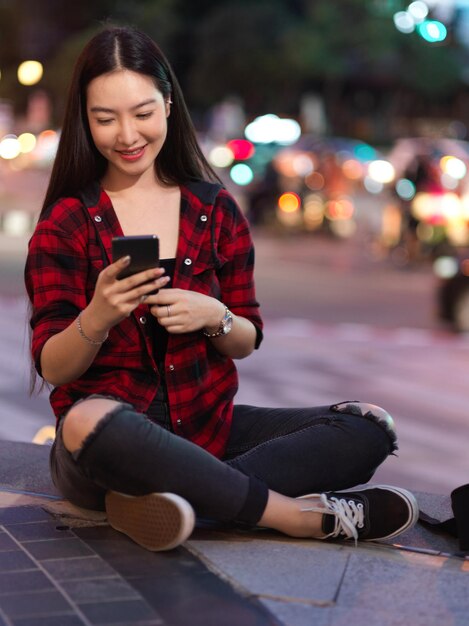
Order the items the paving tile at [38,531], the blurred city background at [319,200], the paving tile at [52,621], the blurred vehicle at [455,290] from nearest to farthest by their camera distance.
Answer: the paving tile at [52,621] < the paving tile at [38,531] < the blurred city background at [319,200] < the blurred vehicle at [455,290]

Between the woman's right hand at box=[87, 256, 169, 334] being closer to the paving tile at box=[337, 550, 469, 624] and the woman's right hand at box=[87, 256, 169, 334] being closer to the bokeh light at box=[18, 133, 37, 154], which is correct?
the paving tile at box=[337, 550, 469, 624]

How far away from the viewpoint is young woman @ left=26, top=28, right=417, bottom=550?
11.1 feet

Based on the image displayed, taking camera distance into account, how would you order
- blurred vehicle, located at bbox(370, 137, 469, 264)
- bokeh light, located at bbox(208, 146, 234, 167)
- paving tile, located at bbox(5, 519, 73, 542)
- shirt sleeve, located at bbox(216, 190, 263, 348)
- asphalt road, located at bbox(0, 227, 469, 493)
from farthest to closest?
bokeh light, located at bbox(208, 146, 234, 167)
blurred vehicle, located at bbox(370, 137, 469, 264)
asphalt road, located at bbox(0, 227, 469, 493)
shirt sleeve, located at bbox(216, 190, 263, 348)
paving tile, located at bbox(5, 519, 73, 542)

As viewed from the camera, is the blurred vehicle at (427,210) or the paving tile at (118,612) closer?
the paving tile at (118,612)

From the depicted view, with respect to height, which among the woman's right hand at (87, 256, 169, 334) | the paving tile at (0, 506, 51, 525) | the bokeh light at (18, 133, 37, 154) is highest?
the bokeh light at (18, 133, 37, 154)

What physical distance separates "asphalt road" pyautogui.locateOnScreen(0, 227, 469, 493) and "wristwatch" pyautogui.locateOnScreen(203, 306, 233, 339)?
6.58ft

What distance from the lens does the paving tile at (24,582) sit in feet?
10.2

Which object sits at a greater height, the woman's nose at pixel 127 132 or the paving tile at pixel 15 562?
the woman's nose at pixel 127 132

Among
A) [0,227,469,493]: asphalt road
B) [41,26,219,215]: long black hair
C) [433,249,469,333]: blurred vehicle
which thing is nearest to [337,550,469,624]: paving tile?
[41,26,219,215]: long black hair

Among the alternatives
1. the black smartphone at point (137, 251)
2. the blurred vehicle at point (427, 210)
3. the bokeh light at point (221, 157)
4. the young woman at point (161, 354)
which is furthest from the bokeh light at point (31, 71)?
the black smartphone at point (137, 251)

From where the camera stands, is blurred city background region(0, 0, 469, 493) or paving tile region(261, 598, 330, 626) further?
blurred city background region(0, 0, 469, 493)

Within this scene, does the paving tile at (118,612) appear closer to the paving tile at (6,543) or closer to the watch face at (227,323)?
the paving tile at (6,543)

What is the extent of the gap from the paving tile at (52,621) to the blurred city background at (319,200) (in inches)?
54.0

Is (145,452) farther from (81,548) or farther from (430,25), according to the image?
(430,25)
